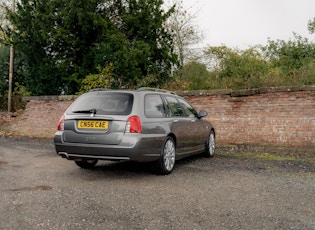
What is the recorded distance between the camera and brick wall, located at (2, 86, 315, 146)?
10.7 metres

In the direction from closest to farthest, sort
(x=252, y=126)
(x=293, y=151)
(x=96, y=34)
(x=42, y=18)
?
(x=293, y=151) < (x=252, y=126) < (x=42, y=18) < (x=96, y=34)

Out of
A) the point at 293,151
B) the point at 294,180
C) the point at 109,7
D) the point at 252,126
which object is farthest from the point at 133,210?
the point at 109,7

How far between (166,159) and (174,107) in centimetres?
137

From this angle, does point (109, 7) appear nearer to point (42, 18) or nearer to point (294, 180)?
point (42, 18)

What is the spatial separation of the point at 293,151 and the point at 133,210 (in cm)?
721

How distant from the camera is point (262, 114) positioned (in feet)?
37.5

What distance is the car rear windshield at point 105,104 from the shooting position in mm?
6402

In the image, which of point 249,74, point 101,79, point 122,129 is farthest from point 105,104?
point 101,79

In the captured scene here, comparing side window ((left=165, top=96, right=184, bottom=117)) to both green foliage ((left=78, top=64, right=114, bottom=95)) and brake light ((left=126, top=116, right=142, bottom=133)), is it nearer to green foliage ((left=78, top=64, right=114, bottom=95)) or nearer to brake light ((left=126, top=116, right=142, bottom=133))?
brake light ((left=126, top=116, right=142, bottom=133))

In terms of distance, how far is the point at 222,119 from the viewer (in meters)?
12.2

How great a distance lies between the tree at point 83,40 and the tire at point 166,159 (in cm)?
831

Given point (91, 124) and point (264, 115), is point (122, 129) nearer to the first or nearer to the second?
point (91, 124)

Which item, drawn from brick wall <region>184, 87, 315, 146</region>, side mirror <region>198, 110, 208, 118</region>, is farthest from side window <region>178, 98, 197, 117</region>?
brick wall <region>184, 87, 315, 146</region>

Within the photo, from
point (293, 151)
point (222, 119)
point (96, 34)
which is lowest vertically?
point (293, 151)
